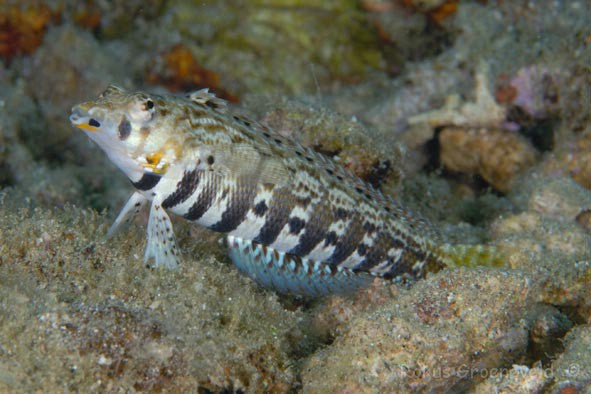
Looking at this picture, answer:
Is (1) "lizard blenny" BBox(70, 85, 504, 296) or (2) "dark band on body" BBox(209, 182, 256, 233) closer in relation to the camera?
(1) "lizard blenny" BBox(70, 85, 504, 296)

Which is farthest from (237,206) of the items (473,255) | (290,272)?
(473,255)

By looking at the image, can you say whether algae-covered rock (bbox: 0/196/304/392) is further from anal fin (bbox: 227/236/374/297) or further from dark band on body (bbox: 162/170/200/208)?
dark band on body (bbox: 162/170/200/208)

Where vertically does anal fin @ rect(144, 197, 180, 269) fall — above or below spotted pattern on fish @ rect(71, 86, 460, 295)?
below

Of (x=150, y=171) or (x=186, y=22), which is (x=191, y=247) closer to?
(x=150, y=171)

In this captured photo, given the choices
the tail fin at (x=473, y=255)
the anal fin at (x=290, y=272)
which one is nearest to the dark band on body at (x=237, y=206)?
the anal fin at (x=290, y=272)

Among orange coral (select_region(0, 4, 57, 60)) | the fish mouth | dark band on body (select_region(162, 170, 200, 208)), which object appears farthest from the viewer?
orange coral (select_region(0, 4, 57, 60))

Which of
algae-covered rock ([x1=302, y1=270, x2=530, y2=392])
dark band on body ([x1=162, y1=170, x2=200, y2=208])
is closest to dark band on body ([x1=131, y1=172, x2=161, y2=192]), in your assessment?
dark band on body ([x1=162, y1=170, x2=200, y2=208])

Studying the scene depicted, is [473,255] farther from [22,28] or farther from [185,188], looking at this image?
[22,28]
